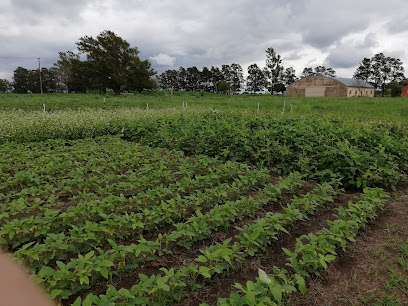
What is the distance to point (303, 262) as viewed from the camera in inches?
97.3

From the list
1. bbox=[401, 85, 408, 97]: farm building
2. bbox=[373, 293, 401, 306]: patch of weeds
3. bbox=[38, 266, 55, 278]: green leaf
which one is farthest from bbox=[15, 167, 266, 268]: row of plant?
bbox=[401, 85, 408, 97]: farm building

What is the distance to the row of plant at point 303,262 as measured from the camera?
1.97 meters

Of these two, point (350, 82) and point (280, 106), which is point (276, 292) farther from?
point (350, 82)

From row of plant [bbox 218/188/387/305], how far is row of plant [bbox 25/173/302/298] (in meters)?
0.81

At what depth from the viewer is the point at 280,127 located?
23.4ft

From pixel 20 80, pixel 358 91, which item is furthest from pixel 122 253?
pixel 20 80

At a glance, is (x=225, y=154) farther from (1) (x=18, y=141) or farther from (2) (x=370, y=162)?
(1) (x=18, y=141)

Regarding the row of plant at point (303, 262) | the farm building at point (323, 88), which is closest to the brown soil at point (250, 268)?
the row of plant at point (303, 262)

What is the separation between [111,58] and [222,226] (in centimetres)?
4155

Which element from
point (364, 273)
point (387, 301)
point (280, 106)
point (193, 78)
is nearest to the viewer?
point (387, 301)

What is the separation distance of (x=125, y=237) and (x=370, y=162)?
4566 mm

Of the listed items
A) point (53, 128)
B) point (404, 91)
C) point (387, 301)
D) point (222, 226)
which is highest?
point (404, 91)

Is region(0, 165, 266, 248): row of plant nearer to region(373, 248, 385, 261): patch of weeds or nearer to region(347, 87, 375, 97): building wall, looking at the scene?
region(373, 248, 385, 261): patch of weeds

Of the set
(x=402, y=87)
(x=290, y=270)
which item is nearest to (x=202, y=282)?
(x=290, y=270)
